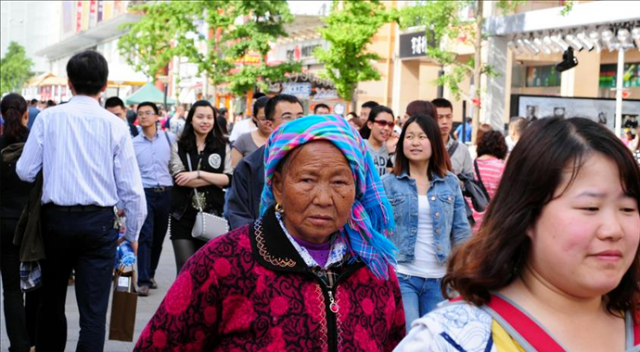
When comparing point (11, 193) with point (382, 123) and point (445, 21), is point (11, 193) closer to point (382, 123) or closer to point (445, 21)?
point (382, 123)

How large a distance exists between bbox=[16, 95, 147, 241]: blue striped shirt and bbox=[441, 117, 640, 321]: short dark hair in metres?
3.70

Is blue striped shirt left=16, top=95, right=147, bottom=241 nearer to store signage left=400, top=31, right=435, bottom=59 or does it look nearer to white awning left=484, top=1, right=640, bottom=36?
white awning left=484, top=1, right=640, bottom=36

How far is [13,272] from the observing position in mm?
6523

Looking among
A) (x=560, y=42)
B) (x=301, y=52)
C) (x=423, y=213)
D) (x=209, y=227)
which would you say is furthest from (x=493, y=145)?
(x=301, y=52)

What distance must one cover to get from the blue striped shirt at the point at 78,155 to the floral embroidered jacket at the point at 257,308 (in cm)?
254

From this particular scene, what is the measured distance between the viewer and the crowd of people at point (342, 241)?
6.69 ft

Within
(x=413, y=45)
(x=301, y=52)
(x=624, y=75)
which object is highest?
(x=301, y=52)

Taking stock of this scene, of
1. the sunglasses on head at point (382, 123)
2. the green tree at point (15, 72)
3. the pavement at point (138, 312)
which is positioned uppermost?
the green tree at point (15, 72)

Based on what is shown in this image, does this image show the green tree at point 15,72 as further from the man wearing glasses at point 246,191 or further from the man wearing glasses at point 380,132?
the man wearing glasses at point 246,191

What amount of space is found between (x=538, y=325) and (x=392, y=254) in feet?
4.38

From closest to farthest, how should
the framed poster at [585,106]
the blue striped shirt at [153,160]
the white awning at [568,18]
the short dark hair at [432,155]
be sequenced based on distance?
the short dark hair at [432,155] < the blue striped shirt at [153,160] < the framed poster at [585,106] < the white awning at [568,18]

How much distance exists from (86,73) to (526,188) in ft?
13.1

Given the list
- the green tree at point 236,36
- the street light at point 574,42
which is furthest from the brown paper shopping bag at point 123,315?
the green tree at point 236,36

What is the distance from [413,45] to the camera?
109 ft
